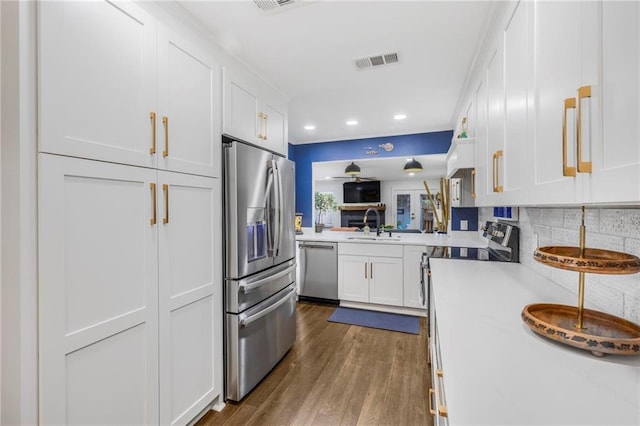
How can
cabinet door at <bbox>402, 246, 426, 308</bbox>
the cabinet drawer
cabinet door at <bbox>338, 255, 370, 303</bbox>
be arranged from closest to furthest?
cabinet door at <bbox>402, 246, 426, 308</bbox>
the cabinet drawer
cabinet door at <bbox>338, 255, 370, 303</bbox>

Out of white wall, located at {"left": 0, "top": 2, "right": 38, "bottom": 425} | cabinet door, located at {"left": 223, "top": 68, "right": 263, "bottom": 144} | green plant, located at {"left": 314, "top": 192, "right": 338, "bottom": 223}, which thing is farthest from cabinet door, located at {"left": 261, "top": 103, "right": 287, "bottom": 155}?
green plant, located at {"left": 314, "top": 192, "right": 338, "bottom": 223}

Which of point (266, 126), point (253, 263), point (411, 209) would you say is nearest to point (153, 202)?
point (253, 263)

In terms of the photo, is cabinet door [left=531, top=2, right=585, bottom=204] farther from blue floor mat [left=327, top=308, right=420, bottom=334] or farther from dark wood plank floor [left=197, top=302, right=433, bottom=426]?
blue floor mat [left=327, top=308, right=420, bottom=334]

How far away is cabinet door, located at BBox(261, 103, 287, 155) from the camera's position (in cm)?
238

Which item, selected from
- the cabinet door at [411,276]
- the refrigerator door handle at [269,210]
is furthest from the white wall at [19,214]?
the cabinet door at [411,276]

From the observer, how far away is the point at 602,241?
1.14 metres

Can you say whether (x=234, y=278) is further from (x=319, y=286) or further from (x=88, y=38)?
(x=319, y=286)

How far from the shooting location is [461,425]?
586 mm

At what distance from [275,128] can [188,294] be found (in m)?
1.54

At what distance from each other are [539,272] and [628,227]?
836 mm

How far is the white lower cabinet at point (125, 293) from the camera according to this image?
1058 millimetres

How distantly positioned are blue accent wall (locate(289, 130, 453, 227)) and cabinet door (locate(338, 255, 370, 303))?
1.25m

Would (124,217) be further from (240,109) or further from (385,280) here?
(385,280)

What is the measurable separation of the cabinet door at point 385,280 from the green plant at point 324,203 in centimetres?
322
